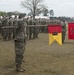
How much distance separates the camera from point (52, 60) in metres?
11.9

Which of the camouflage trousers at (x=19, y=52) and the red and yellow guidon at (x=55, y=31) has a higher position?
the red and yellow guidon at (x=55, y=31)

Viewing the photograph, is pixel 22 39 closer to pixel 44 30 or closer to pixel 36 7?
pixel 44 30

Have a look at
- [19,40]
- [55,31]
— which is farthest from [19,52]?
[55,31]

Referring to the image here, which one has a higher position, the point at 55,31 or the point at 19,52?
the point at 55,31

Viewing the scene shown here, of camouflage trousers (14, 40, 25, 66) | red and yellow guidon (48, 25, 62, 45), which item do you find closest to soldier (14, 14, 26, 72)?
camouflage trousers (14, 40, 25, 66)

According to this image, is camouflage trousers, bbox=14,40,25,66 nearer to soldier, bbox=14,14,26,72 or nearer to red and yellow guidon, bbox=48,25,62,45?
soldier, bbox=14,14,26,72

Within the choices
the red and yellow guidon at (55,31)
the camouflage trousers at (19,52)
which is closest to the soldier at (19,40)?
the camouflage trousers at (19,52)

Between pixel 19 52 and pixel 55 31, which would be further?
pixel 55 31

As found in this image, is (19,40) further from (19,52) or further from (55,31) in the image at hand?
(55,31)

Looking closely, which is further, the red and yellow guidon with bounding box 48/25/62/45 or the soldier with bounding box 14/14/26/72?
the red and yellow guidon with bounding box 48/25/62/45

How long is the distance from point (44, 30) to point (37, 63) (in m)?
21.8

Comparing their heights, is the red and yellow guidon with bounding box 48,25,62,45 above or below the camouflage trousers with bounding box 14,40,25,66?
above

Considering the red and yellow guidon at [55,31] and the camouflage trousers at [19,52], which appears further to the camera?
the red and yellow guidon at [55,31]

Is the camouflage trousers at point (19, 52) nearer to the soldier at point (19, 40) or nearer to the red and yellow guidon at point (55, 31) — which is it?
the soldier at point (19, 40)
